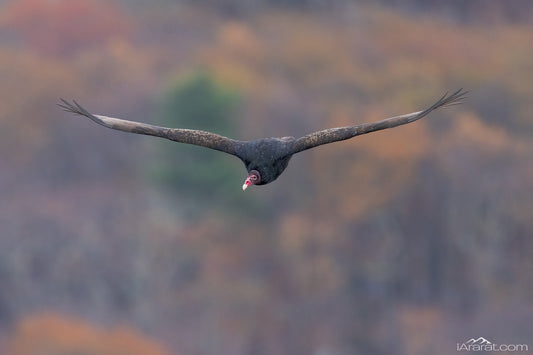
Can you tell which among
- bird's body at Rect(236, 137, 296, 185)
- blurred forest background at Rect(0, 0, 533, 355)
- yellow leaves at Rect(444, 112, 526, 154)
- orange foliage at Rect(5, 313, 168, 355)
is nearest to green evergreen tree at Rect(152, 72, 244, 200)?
blurred forest background at Rect(0, 0, 533, 355)

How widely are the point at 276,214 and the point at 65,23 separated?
2492 centimetres

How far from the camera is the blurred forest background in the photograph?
2530 inches

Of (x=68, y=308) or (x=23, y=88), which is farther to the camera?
(x=23, y=88)

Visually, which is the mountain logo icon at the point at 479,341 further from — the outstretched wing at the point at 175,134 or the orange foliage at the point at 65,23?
the outstretched wing at the point at 175,134

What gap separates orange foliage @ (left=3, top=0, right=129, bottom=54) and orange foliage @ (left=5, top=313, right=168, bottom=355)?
25.8 m

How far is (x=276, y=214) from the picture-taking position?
71.2 m

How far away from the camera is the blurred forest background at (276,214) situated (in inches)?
2530

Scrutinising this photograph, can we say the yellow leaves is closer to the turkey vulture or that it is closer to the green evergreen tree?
the green evergreen tree

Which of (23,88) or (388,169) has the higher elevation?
(23,88)

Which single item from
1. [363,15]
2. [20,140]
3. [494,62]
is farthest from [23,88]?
[494,62]

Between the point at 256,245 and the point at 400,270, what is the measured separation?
29.8 ft

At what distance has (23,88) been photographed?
79312mm

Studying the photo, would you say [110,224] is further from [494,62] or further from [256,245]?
[494,62]

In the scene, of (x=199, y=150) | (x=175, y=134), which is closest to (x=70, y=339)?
(x=199, y=150)
